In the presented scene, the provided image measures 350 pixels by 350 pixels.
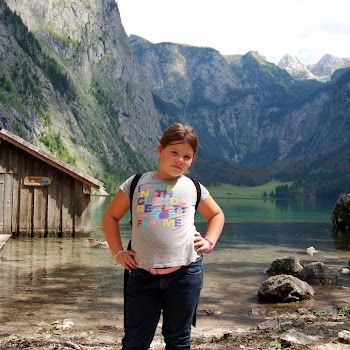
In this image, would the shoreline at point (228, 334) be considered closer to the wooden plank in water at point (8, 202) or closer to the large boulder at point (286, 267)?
the large boulder at point (286, 267)

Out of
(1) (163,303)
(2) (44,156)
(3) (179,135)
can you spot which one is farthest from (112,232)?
(2) (44,156)

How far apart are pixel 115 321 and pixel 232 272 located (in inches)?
300

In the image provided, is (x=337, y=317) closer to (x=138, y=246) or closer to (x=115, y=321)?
(x=115, y=321)

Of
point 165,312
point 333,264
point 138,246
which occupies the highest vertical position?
point 138,246

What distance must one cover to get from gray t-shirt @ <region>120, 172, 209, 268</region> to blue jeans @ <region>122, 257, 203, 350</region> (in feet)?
0.48

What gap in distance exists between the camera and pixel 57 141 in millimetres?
191750

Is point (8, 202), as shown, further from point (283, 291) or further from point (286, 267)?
point (283, 291)

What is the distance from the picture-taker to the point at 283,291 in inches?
487

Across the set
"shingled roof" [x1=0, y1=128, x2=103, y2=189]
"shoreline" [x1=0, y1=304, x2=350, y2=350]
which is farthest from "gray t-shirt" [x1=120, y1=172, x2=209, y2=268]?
"shingled roof" [x1=0, y1=128, x2=103, y2=189]

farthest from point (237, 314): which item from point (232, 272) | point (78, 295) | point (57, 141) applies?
point (57, 141)

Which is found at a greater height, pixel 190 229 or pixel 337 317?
pixel 190 229

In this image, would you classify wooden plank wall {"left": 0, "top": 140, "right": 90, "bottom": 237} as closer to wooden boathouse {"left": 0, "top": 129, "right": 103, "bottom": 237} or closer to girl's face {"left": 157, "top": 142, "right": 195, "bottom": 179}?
wooden boathouse {"left": 0, "top": 129, "right": 103, "bottom": 237}

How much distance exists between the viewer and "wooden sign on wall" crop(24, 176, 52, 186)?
23.0 meters

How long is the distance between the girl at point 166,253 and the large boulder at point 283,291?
7.33m
